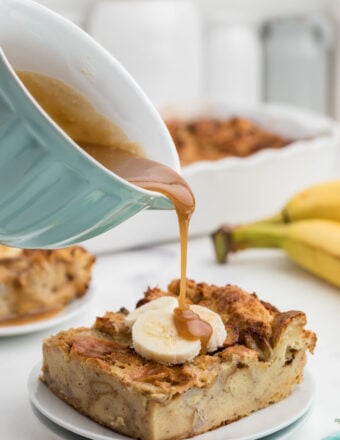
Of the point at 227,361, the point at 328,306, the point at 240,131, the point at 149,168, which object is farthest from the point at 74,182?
the point at 240,131

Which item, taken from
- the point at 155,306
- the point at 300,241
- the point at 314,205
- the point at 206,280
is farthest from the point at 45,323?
the point at 314,205

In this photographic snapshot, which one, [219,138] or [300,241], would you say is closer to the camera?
[300,241]

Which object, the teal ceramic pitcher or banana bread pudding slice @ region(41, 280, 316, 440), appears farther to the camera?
banana bread pudding slice @ region(41, 280, 316, 440)

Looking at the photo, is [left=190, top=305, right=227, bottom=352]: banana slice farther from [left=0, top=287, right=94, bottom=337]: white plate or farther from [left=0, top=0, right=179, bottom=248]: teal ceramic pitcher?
[left=0, top=287, right=94, bottom=337]: white plate

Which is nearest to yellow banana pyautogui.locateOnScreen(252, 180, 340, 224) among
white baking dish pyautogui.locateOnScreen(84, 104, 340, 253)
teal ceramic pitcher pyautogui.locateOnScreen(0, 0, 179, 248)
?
white baking dish pyautogui.locateOnScreen(84, 104, 340, 253)

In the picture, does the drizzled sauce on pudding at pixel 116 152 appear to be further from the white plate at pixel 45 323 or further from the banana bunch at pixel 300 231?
the banana bunch at pixel 300 231

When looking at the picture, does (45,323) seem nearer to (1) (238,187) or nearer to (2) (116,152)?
(2) (116,152)
